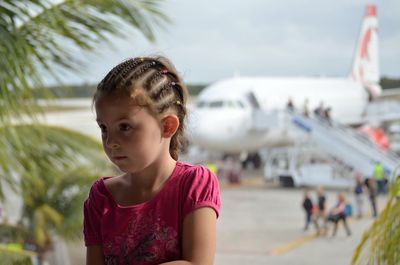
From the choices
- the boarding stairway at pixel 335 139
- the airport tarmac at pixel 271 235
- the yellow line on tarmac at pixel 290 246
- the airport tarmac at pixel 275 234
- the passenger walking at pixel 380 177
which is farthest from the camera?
the boarding stairway at pixel 335 139

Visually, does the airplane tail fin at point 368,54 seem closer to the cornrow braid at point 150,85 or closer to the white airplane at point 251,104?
the white airplane at point 251,104

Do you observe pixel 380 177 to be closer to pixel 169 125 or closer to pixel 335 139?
pixel 335 139

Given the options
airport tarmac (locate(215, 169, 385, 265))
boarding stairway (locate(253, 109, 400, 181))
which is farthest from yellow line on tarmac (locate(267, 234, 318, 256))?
boarding stairway (locate(253, 109, 400, 181))

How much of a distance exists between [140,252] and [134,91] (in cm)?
26

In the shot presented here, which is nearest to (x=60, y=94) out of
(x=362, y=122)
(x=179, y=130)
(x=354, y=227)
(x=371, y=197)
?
(x=179, y=130)

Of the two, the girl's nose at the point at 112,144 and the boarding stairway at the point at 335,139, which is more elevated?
the girl's nose at the point at 112,144

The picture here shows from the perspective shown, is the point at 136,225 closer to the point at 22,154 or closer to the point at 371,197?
the point at 22,154

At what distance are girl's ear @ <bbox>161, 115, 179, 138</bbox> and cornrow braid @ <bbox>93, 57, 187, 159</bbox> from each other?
0.05ft

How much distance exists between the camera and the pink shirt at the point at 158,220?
1.05m

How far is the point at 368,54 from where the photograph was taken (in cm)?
2984

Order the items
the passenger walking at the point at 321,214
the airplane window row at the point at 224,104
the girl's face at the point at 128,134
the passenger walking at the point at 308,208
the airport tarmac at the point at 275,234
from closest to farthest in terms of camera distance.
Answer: the girl's face at the point at 128,134
the airport tarmac at the point at 275,234
the passenger walking at the point at 321,214
the passenger walking at the point at 308,208
the airplane window row at the point at 224,104

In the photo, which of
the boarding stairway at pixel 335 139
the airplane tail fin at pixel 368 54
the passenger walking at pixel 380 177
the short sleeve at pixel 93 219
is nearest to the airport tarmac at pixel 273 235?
the passenger walking at pixel 380 177

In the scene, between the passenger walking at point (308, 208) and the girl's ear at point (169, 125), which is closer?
the girl's ear at point (169, 125)

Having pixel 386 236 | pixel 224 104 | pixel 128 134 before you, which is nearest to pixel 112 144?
pixel 128 134
